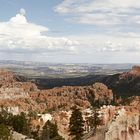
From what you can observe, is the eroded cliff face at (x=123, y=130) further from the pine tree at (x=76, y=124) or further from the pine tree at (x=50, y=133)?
the pine tree at (x=50, y=133)

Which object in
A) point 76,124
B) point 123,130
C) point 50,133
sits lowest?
point 50,133

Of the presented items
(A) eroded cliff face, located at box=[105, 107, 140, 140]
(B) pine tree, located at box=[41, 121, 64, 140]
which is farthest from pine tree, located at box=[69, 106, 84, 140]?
(B) pine tree, located at box=[41, 121, 64, 140]

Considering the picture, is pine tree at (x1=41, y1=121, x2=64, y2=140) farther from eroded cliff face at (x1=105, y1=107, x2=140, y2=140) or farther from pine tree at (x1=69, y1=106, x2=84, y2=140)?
eroded cliff face at (x1=105, y1=107, x2=140, y2=140)

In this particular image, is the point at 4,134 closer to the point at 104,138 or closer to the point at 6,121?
the point at 104,138

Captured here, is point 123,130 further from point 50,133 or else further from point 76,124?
point 50,133

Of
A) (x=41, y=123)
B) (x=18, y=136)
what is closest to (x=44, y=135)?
(x=18, y=136)

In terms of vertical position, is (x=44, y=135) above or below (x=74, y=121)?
below

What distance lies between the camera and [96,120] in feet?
379

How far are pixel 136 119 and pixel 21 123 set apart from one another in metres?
58.4

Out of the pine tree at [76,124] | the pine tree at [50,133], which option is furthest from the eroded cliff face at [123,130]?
the pine tree at [50,133]

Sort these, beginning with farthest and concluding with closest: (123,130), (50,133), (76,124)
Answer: (50,133) < (76,124) < (123,130)

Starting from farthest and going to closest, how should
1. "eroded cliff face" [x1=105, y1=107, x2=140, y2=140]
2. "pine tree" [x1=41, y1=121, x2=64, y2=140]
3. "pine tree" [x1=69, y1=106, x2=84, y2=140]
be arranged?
"pine tree" [x1=41, y1=121, x2=64, y2=140] < "pine tree" [x1=69, y1=106, x2=84, y2=140] < "eroded cliff face" [x1=105, y1=107, x2=140, y2=140]

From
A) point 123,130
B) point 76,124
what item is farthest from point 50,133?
point 123,130

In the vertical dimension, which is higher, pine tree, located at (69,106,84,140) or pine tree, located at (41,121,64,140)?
pine tree, located at (69,106,84,140)
